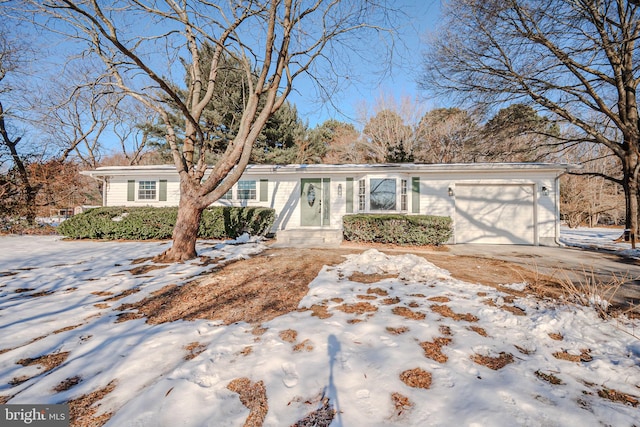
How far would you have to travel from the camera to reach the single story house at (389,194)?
356 inches

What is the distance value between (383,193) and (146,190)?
9.26 m

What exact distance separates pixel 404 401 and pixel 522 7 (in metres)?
11.3

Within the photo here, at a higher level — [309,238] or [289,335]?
[309,238]

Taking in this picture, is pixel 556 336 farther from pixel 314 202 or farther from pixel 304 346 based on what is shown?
pixel 314 202

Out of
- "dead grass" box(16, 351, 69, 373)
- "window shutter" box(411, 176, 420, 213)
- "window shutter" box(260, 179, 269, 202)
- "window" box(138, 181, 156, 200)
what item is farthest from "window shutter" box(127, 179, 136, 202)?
"window shutter" box(411, 176, 420, 213)

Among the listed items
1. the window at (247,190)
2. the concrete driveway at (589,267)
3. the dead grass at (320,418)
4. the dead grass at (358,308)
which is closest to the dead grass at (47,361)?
the dead grass at (320,418)

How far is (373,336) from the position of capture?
2.19 m

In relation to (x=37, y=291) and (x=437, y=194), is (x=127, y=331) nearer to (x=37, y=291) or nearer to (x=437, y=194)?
(x=37, y=291)

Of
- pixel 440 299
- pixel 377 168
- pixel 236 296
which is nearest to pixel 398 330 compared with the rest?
pixel 440 299

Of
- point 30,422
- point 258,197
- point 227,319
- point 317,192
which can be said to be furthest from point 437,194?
point 30,422

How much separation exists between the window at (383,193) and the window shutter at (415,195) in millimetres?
824

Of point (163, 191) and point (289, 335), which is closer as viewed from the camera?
point (289, 335)

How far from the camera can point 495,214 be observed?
9.42 m

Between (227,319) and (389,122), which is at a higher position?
(389,122)
